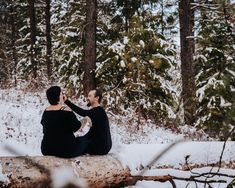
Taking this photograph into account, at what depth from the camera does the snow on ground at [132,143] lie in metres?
7.16

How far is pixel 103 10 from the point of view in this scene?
16.6m

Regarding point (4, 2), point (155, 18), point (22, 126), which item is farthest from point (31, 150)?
point (4, 2)

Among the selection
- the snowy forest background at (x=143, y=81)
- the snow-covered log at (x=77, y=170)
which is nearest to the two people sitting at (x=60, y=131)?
the snow-covered log at (x=77, y=170)

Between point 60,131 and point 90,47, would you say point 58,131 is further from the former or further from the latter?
point 90,47

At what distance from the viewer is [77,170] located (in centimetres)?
623

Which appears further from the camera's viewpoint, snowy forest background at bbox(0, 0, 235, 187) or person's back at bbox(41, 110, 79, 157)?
snowy forest background at bbox(0, 0, 235, 187)

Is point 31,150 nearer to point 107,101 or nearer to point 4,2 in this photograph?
point 107,101

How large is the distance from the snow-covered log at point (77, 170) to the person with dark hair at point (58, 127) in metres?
0.27

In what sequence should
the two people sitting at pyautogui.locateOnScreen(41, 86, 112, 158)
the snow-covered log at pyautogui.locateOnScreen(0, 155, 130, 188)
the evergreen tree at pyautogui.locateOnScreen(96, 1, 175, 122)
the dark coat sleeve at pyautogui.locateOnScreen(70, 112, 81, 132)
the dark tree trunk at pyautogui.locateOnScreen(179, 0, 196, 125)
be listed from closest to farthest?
the snow-covered log at pyautogui.locateOnScreen(0, 155, 130, 188) < the two people sitting at pyautogui.locateOnScreen(41, 86, 112, 158) < the dark coat sleeve at pyautogui.locateOnScreen(70, 112, 81, 132) < the evergreen tree at pyautogui.locateOnScreen(96, 1, 175, 122) < the dark tree trunk at pyautogui.locateOnScreen(179, 0, 196, 125)

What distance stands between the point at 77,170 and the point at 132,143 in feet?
14.8

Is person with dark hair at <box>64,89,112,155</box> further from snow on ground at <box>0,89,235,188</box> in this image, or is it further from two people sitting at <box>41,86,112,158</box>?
snow on ground at <box>0,89,235,188</box>

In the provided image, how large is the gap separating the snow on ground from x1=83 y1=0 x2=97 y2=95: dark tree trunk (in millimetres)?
1427

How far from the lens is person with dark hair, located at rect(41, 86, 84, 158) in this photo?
6645mm

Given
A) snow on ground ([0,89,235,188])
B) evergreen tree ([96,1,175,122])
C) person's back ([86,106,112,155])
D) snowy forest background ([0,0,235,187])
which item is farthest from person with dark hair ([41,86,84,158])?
evergreen tree ([96,1,175,122])
